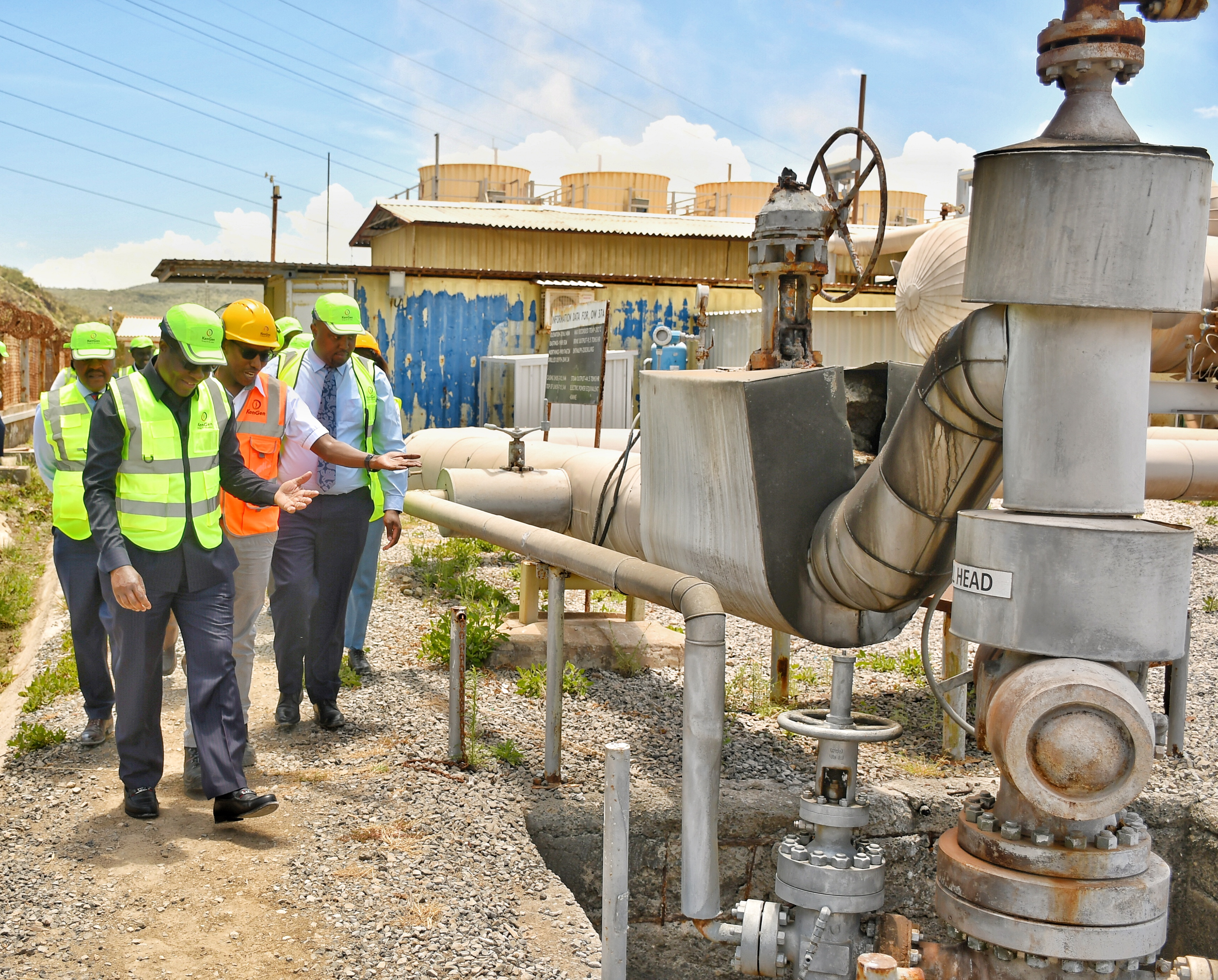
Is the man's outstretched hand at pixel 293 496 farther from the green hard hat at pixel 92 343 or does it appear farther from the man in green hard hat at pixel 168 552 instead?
the green hard hat at pixel 92 343

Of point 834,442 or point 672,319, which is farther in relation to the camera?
point 672,319

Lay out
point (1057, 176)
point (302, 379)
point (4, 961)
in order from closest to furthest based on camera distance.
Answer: point (1057, 176)
point (4, 961)
point (302, 379)

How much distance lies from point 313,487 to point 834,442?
248 cm

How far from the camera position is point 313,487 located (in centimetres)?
518

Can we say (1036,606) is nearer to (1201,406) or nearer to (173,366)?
(173,366)

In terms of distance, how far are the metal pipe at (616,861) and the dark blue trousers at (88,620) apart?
2.90 meters

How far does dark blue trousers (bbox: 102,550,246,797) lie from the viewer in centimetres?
397

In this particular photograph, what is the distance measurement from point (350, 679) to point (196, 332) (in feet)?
8.55

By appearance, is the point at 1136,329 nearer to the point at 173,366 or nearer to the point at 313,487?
the point at 173,366

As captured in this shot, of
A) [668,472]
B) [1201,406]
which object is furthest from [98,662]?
[1201,406]

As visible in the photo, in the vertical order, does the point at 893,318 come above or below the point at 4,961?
above

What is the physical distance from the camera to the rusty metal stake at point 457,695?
468 cm

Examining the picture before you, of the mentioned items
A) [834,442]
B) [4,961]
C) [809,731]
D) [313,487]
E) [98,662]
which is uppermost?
[834,442]

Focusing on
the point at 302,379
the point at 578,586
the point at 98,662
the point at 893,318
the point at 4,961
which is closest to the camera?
the point at 4,961
